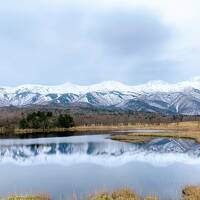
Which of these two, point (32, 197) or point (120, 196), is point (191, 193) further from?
point (32, 197)

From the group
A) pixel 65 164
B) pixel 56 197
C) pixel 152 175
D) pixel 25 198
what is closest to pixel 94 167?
pixel 65 164

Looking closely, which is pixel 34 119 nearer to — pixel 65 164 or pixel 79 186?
pixel 65 164

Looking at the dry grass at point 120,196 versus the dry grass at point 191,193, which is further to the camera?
the dry grass at point 191,193

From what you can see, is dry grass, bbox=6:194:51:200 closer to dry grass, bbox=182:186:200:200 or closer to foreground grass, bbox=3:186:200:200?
foreground grass, bbox=3:186:200:200

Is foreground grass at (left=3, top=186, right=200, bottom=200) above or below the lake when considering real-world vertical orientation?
above

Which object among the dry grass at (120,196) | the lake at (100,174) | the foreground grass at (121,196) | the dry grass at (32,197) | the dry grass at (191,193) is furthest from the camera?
the lake at (100,174)

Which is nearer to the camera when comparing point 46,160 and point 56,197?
point 56,197

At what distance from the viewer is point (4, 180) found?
155ft

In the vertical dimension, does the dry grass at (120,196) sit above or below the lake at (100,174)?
above

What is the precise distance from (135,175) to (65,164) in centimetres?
1768

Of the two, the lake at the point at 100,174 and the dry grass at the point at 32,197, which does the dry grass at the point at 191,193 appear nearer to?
the lake at the point at 100,174

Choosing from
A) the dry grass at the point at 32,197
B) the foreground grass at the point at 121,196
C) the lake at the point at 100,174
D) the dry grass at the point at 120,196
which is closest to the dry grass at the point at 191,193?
the foreground grass at the point at 121,196

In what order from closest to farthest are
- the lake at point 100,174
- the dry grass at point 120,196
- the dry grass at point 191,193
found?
the dry grass at point 120,196 → the dry grass at point 191,193 → the lake at point 100,174

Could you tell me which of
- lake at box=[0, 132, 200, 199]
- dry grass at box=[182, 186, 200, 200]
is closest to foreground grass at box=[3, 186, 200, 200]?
dry grass at box=[182, 186, 200, 200]
